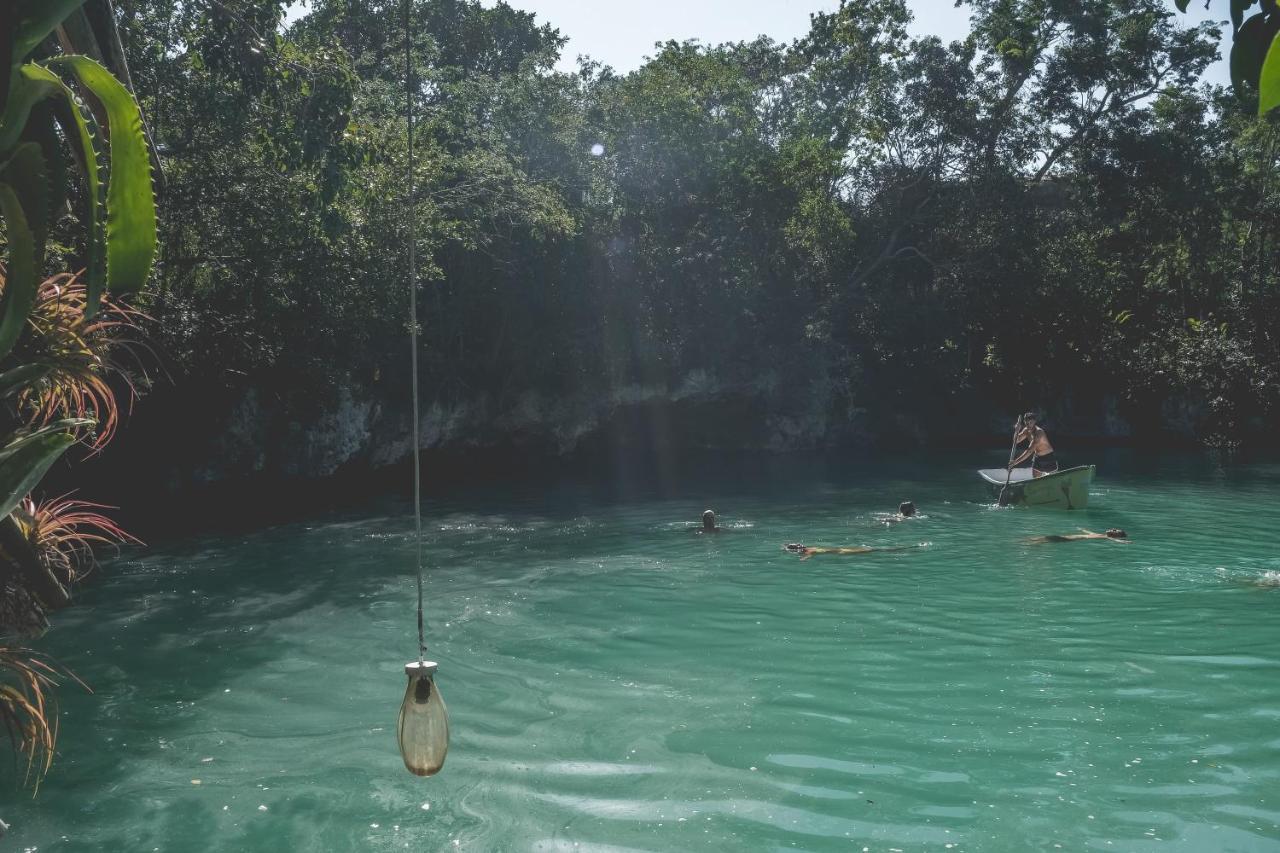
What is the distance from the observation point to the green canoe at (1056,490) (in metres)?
17.2

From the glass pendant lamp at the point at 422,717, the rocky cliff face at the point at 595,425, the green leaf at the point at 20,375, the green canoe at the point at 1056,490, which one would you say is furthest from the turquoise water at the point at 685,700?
the rocky cliff face at the point at 595,425

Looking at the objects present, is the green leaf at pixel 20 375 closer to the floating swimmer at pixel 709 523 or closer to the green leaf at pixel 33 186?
the green leaf at pixel 33 186

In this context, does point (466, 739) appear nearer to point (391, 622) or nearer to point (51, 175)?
point (391, 622)

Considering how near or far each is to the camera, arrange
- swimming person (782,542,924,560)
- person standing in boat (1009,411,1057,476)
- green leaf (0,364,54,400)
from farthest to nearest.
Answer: person standing in boat (1009,411,1057,476), swimming person (782,542,924,560), green leaf (0,364,54,400)

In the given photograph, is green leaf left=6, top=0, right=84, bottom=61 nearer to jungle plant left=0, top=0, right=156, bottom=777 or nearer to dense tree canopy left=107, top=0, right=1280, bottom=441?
jungle plant left=0, top=0, right=156, bottom=777

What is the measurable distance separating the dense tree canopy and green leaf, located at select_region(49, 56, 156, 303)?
55.4 feet

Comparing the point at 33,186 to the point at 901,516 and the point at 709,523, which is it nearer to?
the point at 709,523

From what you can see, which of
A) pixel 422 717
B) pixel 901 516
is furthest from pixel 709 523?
pixel 422 717

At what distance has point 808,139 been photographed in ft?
92.0

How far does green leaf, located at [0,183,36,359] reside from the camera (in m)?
2.98

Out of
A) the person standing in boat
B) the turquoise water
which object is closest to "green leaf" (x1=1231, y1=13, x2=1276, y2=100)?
the turquoise water

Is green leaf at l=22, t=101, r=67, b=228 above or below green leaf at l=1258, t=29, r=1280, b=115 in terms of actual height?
above

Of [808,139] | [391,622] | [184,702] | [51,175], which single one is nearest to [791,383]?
[808,139]

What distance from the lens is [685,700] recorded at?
23.5 ft
